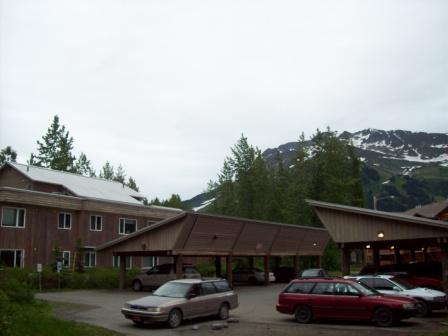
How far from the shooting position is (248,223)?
38.3 m

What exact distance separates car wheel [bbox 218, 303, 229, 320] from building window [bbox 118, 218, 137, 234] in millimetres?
29561

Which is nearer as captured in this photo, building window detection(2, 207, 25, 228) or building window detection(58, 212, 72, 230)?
building window detection(2, 207, 25, 228)

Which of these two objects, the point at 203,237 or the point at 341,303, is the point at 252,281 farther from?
the point at 341,303

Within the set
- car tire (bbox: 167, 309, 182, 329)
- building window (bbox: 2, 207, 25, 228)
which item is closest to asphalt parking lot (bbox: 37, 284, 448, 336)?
car tire (bbox: 167, 309, 182, 329)

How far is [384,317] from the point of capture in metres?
19.1

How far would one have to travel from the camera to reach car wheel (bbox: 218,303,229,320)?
21.6m

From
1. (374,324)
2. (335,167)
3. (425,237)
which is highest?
(335,167)

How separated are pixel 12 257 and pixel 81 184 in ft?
46.3

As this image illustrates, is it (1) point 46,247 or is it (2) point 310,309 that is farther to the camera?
(1) point 46,247

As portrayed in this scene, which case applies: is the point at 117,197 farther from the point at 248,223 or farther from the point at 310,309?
the point at 310,309

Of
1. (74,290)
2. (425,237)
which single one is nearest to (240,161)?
(74,290)

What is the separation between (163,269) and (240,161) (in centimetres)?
4313

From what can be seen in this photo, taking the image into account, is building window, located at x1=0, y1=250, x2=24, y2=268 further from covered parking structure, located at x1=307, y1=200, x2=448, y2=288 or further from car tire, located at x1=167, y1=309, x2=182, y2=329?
car tire, located at x1=167, y1=309, x2=182, y2=329

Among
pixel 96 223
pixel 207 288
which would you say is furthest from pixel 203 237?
pixel 96 223
